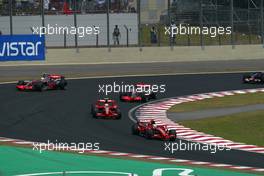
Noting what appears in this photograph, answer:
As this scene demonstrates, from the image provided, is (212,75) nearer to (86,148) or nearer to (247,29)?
(247,29)

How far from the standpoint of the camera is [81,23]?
54.9 metres

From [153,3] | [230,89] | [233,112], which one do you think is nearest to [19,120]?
[233,112]

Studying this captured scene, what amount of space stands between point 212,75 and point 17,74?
41.3 ft

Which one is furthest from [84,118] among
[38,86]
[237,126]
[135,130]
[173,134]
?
[38,86]

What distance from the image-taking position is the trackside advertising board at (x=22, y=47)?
49.9 meters

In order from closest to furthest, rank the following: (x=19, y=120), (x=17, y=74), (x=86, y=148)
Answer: (x=86, y=148), (x=19, y=120), (x=17, y=74)

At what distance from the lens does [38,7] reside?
54.6 m

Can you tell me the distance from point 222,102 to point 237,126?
7.97m

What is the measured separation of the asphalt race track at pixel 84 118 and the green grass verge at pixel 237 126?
251 centimetres

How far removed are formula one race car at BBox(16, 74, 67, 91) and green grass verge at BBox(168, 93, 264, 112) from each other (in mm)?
7882

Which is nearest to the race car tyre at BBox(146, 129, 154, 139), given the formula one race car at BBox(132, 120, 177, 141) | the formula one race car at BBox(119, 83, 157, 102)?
the formula one race car at BBox(132, 120, 177, 141)

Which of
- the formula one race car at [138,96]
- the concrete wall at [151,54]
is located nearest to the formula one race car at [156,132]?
the formula one race car at [138,96]

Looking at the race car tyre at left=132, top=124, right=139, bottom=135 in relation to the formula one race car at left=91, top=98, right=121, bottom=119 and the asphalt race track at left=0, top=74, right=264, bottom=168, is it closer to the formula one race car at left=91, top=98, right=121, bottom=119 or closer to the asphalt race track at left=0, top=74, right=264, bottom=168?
the asphalt race track at left=0, top=74, right=264, bottom=168

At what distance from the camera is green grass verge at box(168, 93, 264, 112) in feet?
119
